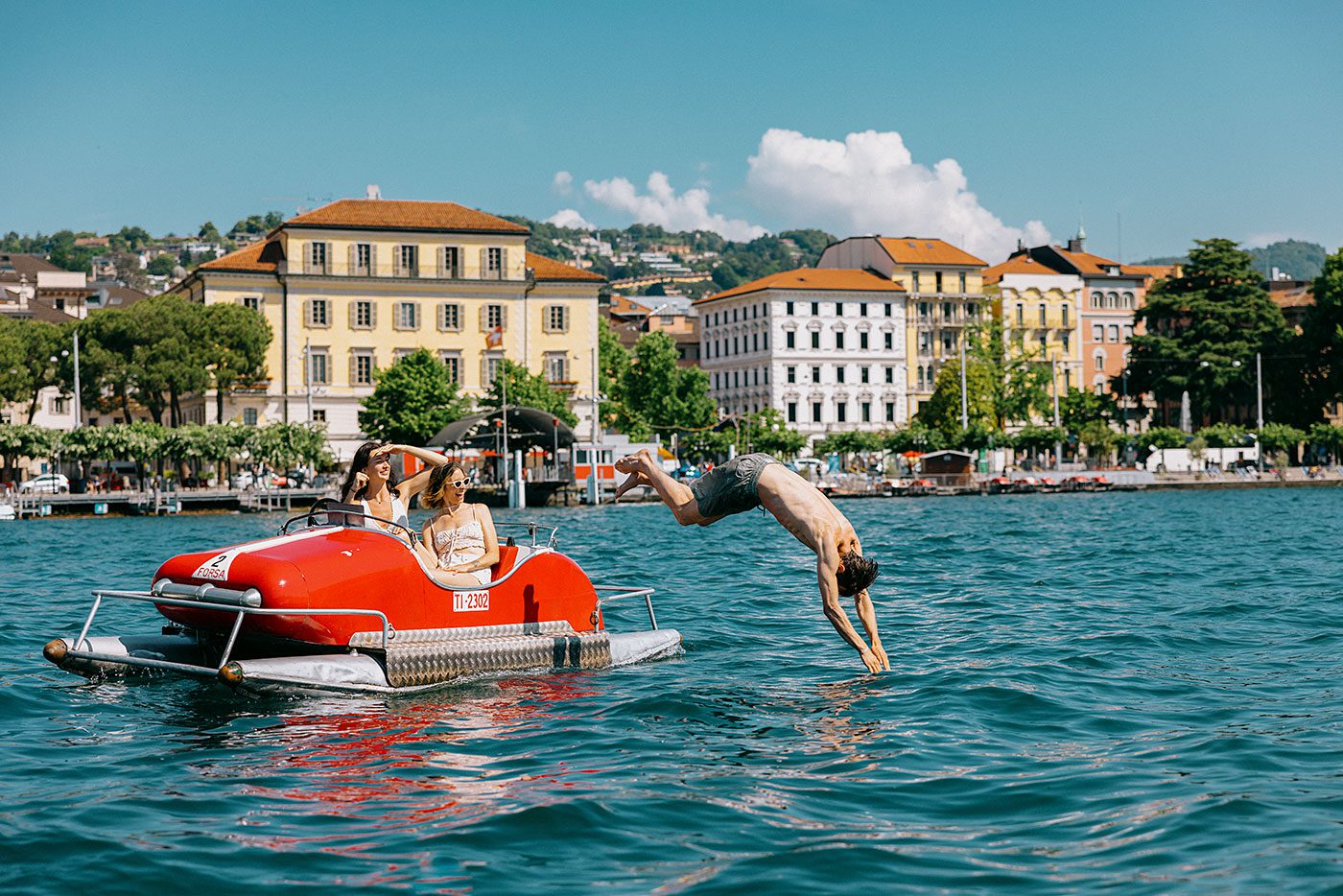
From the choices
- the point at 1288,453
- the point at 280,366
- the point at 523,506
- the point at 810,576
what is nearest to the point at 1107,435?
the point at 1288,453

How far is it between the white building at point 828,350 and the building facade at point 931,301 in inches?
37.5

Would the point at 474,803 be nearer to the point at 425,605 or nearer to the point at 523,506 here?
the point at 425,605

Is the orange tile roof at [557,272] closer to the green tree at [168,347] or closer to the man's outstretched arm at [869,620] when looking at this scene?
the green tree at [168,347]

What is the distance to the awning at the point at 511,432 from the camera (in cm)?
7631

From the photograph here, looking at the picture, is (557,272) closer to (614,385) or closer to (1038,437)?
(614,385)

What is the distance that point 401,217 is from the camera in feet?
304

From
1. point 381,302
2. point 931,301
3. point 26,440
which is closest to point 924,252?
point 931,301

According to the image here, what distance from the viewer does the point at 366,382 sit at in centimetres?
9025

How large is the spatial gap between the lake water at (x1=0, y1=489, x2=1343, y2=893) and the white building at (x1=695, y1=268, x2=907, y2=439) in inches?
3946

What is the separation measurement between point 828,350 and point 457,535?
10785cm

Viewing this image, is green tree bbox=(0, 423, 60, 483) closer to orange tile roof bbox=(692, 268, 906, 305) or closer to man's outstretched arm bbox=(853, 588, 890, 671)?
orange tile roof bbox=(692, 268, 906, 305)

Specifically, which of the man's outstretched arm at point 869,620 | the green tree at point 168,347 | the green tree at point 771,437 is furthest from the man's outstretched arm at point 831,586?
the green tree at point 771,437

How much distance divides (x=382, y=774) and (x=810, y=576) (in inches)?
742

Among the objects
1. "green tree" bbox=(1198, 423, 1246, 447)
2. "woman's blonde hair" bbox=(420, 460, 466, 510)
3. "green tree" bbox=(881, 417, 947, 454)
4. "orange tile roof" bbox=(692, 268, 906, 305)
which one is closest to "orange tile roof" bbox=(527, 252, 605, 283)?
"green tree" bbox=(881, 417, 947, 454)
